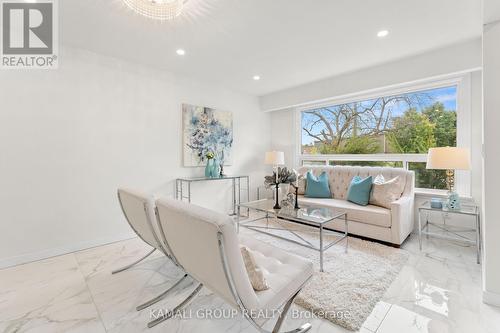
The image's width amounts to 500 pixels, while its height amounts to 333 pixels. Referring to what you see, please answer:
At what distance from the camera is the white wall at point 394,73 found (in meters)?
2.75

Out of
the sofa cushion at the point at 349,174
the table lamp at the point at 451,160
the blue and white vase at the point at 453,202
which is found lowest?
A: the blue and white vase at the point at 453,202

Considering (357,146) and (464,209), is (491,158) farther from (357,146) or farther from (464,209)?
(357,146)

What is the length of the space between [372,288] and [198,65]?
3.42 meters

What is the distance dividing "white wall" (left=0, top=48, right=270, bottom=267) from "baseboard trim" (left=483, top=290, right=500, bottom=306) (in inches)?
145

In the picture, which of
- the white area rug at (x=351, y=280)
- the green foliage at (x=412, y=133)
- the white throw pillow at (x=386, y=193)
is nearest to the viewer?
the white area rug at (x=351, y=280)

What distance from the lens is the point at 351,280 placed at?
209 cm

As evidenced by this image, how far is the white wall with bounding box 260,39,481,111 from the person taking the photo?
2747 millimetres

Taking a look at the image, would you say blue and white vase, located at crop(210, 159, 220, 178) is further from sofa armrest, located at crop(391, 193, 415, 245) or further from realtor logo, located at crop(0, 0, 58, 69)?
sofa armrest, located at crop(391, 193, 415, 245)

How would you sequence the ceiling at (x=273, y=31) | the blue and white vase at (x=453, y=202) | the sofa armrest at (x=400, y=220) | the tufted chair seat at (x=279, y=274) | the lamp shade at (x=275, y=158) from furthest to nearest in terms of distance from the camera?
the lamp shade at (x=275, y=158)
the sofa armrest at (x=400, y=220)
the blue and white vase at (x=453, y=202)
the ceiling at (x=273, y=31)
the tufted chair seat at (x=279, y=274)

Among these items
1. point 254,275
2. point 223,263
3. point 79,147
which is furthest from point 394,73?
point 79,147

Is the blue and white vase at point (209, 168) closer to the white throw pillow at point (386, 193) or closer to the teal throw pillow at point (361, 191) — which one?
the teal throw pillow at point (361, 191)

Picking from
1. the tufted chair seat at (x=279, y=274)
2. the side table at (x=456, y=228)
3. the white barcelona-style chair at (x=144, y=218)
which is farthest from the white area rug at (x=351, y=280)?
the white barcelona-style chair at (x=144, y=218)

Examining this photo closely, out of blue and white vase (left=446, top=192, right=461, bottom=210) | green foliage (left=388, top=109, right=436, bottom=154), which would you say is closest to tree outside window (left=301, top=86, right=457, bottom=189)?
green foliage (left=388, top=109, right=436, bottom=154)

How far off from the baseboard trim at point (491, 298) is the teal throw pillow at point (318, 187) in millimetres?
2176
